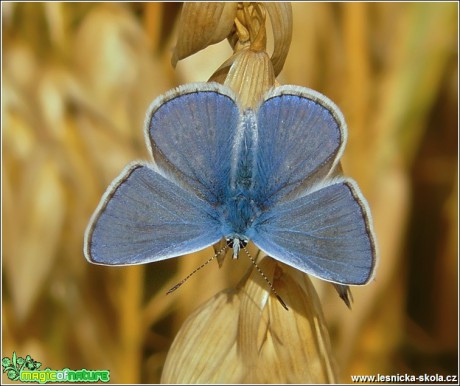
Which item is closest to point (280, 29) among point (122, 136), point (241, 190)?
point (241, 190)

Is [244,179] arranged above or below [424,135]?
below

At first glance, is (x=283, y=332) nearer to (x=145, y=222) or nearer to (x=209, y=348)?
(x=209, y=348)

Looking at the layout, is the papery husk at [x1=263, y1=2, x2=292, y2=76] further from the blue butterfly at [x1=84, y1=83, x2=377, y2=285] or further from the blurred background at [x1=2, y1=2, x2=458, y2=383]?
the blurred background at [x1=2, y1=2, x2=458, y2=383]

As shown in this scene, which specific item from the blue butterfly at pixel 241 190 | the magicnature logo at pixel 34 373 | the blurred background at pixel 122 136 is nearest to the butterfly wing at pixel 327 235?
the blue butterfly at pixel 241 190

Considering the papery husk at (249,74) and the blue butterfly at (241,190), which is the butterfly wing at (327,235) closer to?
the blue butterfly at (241,190)

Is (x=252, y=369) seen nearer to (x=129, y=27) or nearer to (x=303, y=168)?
(x=303, y=168)

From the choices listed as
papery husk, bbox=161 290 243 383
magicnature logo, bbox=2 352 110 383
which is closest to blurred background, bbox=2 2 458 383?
magicnature logo, bbox=2 352 110 383

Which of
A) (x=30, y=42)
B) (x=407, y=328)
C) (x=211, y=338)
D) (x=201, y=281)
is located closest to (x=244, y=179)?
(x=211, y=338)
